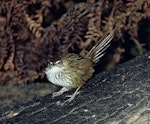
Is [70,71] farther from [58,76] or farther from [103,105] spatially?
[103,105]

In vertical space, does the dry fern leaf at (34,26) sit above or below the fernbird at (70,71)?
above

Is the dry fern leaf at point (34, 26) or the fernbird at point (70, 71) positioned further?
the dry fern leaf at point (34, 26)

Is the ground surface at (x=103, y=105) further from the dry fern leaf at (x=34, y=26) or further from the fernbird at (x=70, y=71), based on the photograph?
the dry fern leaf at (x=34, y=26)

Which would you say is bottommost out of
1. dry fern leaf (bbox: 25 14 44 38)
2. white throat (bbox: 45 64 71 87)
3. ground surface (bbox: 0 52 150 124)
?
ground surface (bbox: 0 52 150 124)

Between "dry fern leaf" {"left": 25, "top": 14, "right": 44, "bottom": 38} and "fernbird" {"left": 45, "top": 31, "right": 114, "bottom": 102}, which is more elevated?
"dry fern leaf" {"left": 25, "top": 14, "right": 44, "bottom": 38}

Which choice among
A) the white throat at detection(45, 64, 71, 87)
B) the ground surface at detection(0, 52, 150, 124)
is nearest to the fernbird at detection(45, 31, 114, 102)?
the white throat at detection(45, 64, 71, 87)

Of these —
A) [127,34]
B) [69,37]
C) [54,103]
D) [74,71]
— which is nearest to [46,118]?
[54,103]

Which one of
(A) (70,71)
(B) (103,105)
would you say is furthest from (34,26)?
(B) (103,105)

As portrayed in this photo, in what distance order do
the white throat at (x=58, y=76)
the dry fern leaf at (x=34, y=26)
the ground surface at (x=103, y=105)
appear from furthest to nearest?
the dry fern leaf at (x=34, y=26) → the white throat at (x=58, y=76) → the ground surface at (x=103, y=105)

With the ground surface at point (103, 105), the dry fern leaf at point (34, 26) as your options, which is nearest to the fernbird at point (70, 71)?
the ground surface at point (103, 105)

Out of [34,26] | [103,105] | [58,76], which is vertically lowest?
[103,105]

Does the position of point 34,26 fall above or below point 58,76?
above

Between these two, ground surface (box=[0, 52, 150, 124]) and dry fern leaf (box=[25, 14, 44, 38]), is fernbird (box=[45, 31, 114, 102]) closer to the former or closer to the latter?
ground surface (box=[0, 52, 150, 124])
